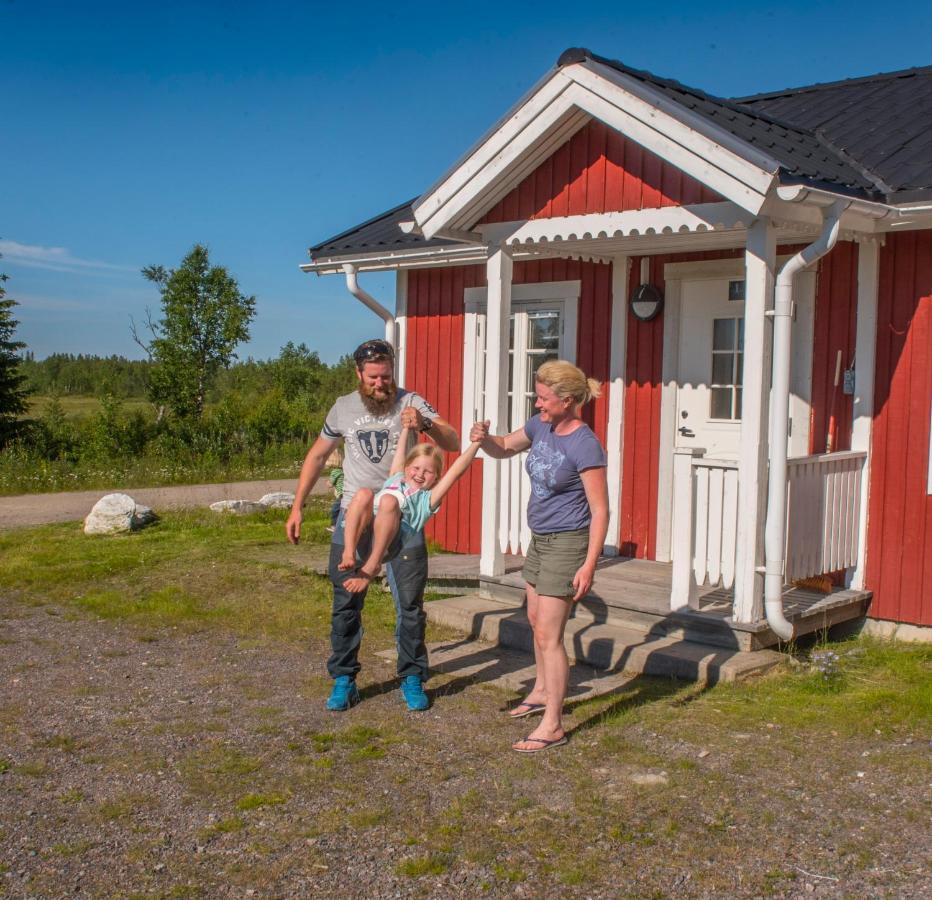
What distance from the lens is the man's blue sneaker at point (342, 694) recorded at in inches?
211

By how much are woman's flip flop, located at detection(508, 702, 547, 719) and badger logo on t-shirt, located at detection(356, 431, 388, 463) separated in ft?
4.66

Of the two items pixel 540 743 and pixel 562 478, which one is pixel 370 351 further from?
pixel 540 743

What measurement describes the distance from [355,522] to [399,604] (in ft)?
2.13

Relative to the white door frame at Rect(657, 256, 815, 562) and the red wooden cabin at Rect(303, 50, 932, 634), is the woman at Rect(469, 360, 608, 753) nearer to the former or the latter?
the red wooden cabin at Rect(303, 50, 932, 634)

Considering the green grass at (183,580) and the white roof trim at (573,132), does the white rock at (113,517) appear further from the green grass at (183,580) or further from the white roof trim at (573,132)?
the white roof trim at (573,132)

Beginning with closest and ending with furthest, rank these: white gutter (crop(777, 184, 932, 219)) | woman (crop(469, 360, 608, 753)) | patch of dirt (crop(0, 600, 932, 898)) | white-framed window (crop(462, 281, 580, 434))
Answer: patch of dirt (crop(0, 600, 932, 898)), woman (crop(469, 360, 608, 753)), white gutter (crop(777, 184, 932, 219)), white-framed window (crop(462, 281, 580, 434))

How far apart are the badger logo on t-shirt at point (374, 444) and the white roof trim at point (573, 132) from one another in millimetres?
A: 2285

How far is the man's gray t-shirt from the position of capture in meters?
5.05

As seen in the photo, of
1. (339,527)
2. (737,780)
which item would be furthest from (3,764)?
(737,780)

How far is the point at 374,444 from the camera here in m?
5.07

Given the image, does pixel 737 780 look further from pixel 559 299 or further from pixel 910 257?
pixel 559 299

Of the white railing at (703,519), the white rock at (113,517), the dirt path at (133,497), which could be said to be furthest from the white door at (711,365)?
the dirt path at (133,497)

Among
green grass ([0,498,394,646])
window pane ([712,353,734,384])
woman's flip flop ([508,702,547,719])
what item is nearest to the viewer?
woman's flip flop ([508,702,547,719])

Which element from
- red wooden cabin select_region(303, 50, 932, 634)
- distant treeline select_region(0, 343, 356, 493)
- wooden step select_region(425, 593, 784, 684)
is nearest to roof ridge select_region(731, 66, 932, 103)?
red wooden cabin select_region(303, 50, 932, 634)
